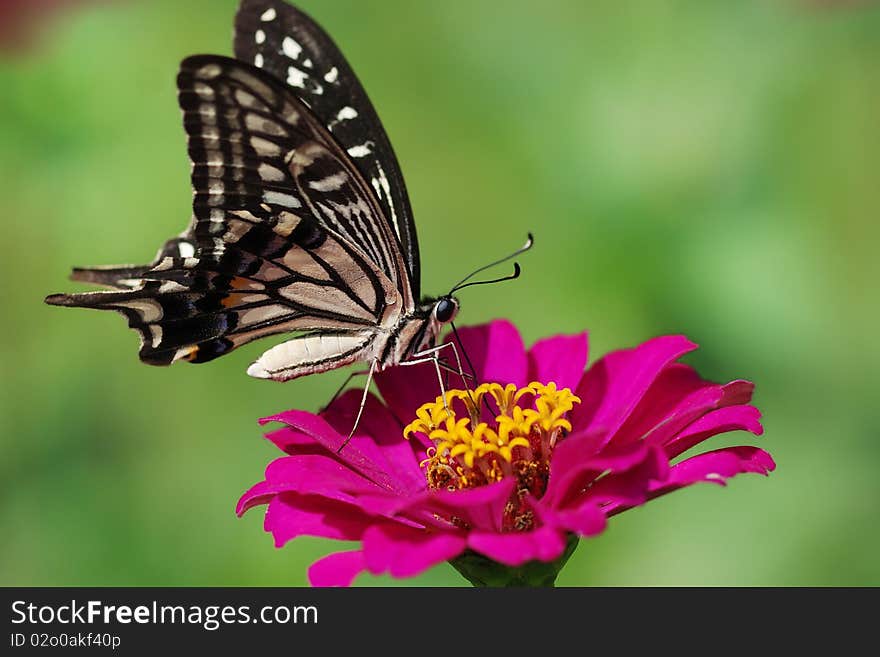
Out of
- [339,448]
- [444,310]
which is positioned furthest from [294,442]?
[444,310]

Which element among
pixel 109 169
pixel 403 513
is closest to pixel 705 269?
pixel 403 513

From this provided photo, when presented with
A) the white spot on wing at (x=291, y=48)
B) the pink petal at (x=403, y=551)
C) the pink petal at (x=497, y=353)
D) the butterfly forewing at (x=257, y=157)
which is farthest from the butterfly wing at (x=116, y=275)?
the pink petal at (x=403, y=551)

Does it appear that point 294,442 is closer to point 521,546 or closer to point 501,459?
point 501,459

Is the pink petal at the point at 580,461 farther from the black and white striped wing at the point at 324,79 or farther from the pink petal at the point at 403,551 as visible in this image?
the black and white striped wing at the point at 324,79

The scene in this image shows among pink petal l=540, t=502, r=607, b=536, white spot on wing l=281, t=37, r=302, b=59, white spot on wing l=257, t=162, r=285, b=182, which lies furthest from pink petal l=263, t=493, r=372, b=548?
white spot on wing l=281, t=37, r=302, b=59

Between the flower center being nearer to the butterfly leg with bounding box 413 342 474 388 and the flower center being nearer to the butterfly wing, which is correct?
the butterfly leg with bounding box 413 342 474 388
